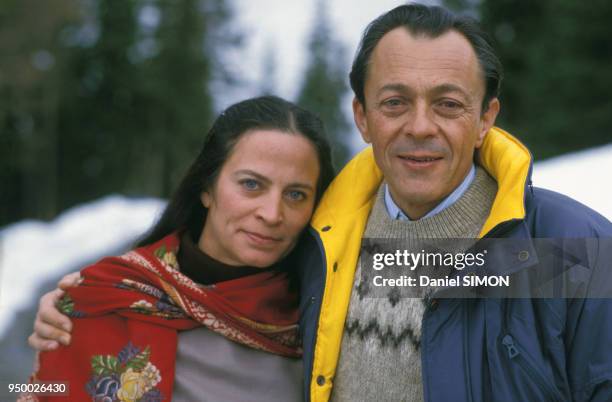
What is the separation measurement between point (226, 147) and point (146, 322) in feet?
2.82

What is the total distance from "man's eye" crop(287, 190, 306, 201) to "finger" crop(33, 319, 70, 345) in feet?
3.79

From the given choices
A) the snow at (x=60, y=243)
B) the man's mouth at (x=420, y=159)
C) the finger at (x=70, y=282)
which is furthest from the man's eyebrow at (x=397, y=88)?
the snow at (x=60, y=243)

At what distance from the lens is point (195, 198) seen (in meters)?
3.32

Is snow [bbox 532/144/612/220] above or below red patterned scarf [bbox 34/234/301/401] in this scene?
above

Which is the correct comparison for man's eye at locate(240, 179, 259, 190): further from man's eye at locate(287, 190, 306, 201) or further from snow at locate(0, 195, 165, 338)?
snow at locate(0, 195, 165, 338)

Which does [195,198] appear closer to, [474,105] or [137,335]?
[137,335]

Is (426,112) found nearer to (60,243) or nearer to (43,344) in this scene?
(43,344)

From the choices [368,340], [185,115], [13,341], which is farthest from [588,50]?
[185,115]

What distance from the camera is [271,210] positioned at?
2812 millimetres

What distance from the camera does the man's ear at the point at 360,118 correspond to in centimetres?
283

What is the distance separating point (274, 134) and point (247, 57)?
26742mm

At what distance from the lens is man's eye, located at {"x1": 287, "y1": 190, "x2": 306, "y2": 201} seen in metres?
2.94

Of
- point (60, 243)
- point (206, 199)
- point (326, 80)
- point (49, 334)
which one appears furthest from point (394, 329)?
point (326, 80)

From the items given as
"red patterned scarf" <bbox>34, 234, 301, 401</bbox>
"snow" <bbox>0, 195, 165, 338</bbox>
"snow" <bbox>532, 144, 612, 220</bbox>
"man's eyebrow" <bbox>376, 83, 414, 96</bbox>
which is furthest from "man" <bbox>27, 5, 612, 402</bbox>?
"snow" <bbox>0, 195, 165, 338</bbox>
